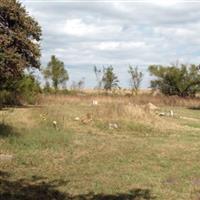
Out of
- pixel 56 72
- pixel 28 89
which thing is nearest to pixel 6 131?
pixel 28 89

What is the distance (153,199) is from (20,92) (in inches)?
847

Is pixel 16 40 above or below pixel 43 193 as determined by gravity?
above

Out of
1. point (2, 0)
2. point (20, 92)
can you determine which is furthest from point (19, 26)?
point (20, 92)

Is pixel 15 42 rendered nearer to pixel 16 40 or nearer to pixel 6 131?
pixel 16 40

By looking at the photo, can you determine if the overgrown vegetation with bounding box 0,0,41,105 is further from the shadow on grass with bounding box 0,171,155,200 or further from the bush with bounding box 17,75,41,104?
the bush with bounding box 17,75,41,104

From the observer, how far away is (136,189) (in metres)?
10.6

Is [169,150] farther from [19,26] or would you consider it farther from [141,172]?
[19,26]

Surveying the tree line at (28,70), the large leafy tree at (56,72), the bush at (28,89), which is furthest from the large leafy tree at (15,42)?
the large leafy tree at (56,72)

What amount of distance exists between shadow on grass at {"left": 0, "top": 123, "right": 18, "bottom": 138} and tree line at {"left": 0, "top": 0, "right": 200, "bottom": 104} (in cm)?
178

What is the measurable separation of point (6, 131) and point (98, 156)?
4369 mm

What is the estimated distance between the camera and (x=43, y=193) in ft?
33.1

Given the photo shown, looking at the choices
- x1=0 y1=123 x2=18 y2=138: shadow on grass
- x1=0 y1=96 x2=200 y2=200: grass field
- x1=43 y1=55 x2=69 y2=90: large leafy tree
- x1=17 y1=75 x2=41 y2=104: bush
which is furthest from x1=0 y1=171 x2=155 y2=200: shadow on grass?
x1=43 y1=55 x2=69 y2=90: large leafy tree

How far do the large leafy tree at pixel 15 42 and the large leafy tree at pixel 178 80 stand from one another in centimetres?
3812

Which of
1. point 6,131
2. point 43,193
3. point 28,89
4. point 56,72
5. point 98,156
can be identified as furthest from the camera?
point 56,72
